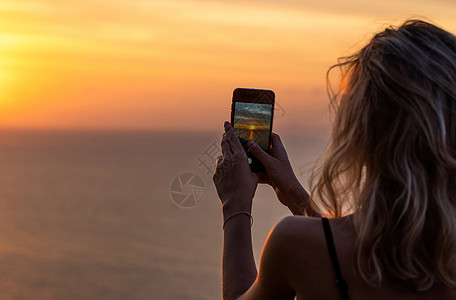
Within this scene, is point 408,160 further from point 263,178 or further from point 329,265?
point 263,178

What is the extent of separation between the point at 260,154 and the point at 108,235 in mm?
85544

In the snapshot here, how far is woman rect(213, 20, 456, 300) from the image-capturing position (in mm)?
1110

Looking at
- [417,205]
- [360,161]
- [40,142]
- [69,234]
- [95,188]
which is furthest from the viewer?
[40,142]

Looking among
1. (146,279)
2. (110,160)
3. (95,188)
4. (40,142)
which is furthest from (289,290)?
(40,142)

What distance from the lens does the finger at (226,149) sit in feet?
→ 5.45

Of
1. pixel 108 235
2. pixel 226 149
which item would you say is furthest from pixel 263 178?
pixel 108 235

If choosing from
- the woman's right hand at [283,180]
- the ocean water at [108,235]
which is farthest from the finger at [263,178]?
the ocean water at [108,235]

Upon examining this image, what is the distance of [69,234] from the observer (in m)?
81.6

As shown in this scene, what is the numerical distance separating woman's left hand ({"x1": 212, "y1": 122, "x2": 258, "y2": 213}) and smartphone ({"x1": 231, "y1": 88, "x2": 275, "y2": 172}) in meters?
0.12

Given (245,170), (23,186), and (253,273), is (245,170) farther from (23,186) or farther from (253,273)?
(23,186)

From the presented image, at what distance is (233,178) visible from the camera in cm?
162

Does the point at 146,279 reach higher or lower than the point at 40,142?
lower

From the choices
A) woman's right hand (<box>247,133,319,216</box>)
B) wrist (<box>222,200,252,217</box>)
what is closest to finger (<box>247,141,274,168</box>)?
woman's right hand (<box>247,133,319,216</box>)

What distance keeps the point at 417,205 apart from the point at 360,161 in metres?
0.16
